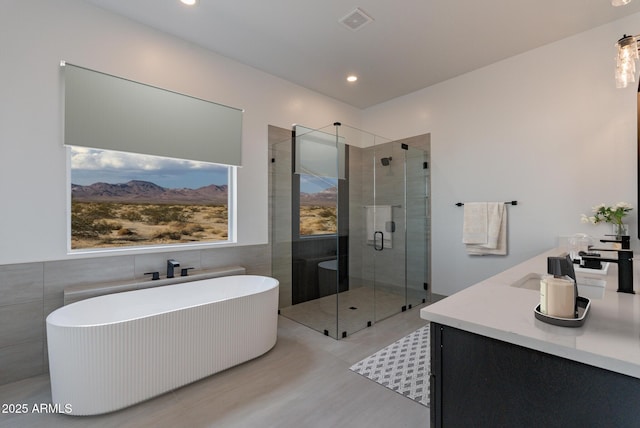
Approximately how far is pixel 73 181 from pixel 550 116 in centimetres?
461

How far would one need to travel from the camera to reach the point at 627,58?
152cm

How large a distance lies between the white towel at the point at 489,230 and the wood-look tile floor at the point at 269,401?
1.90 meters

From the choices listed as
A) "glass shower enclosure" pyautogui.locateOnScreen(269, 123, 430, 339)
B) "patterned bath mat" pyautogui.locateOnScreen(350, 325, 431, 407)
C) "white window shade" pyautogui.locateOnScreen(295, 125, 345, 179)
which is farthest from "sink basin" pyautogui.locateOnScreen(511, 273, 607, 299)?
"white window shade" pyautogui.locateOnScreen(295, 125, 345, 179)

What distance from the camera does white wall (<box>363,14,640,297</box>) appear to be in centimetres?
264

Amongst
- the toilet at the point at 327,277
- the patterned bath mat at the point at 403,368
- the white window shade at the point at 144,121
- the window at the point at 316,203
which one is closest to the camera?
the patterned bath mat at the point at 403,368

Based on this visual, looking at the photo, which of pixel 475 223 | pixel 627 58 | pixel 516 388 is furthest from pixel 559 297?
pixel 475 223

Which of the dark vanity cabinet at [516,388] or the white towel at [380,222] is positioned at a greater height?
the white towel at [380,222]

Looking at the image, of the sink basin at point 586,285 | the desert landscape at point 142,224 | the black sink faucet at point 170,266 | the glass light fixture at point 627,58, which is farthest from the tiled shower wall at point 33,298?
the glass light fixture at point 627,58

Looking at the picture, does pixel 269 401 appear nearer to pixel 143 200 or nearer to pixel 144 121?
pixel 143 200

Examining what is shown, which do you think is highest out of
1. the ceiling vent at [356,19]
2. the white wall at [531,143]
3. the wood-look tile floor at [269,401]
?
the ceiling vent at [356,19]

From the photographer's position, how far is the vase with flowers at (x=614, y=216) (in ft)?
7.94

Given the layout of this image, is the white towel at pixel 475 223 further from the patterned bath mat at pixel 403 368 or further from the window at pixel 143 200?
the window at pixel 143 200

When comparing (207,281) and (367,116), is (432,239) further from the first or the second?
(207,281)

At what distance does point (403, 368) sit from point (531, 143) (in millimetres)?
2690
